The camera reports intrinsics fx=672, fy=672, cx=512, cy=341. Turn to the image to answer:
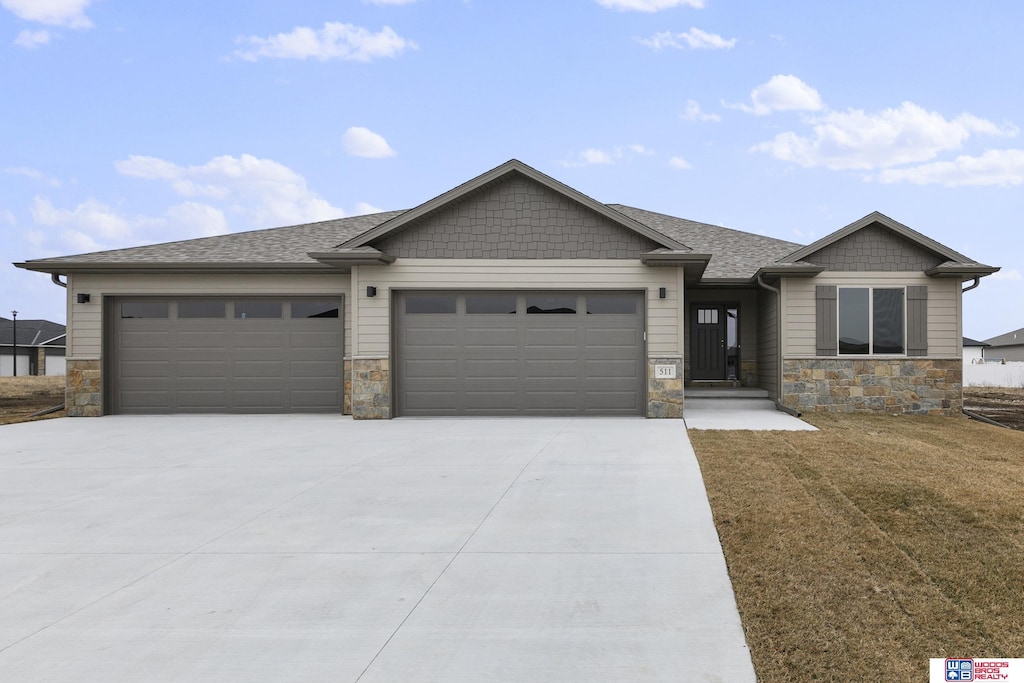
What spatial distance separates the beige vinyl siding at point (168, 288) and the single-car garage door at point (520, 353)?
2003mm

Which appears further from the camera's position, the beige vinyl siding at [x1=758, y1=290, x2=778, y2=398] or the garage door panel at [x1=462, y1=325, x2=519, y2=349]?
the beige vinyl siding at [x1=758, y1=290, x2=778, y2=398]

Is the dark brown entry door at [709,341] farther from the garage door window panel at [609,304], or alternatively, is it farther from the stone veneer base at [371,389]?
the stone veneer base at [371,389]

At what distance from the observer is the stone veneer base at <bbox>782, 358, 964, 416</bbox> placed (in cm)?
1384

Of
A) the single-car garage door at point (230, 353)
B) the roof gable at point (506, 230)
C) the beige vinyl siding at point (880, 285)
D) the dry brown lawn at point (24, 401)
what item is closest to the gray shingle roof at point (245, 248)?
the single-car garage door at point (230, 353)

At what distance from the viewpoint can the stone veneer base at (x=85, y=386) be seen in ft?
46.3

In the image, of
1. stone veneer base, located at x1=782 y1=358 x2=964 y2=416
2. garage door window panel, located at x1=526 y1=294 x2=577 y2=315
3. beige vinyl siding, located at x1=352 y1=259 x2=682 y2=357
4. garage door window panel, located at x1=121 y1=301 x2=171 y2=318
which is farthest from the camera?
garage door window panel, located at x1=121 y1=301 x2=171 y2=318

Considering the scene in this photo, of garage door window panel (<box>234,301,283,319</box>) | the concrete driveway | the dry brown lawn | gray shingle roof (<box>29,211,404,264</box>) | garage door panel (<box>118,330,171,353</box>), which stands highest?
gray shingle roof (<box>29,211,404,264</box>)

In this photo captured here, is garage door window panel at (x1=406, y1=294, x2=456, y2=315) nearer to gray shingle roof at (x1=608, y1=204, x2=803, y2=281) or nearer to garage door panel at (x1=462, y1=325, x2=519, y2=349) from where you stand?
garage door panel at (x1=462, y1=325, x2=519, y2=349)

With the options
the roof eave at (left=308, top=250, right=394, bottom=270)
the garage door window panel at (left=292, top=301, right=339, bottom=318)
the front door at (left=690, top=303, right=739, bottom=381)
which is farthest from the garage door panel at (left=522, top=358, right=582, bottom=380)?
the front door at (left=690, top=303, right=739, bottom=381)

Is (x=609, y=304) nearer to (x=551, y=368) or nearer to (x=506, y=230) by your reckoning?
(x=551, y=368)

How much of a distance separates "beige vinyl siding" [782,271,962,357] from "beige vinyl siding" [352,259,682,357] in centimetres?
297

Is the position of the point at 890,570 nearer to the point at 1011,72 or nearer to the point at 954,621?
the point at 954,621

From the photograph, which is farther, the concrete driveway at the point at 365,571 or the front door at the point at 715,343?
the front door at the point at 715,343

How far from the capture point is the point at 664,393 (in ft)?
41.7
